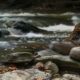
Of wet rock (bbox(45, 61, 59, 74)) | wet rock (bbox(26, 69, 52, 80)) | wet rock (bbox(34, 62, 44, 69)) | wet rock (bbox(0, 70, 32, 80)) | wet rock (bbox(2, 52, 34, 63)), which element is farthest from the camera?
wet rock (bbox(2, 52, 34, 63))

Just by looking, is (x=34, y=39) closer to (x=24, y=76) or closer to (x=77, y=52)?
(x=77, y=52)

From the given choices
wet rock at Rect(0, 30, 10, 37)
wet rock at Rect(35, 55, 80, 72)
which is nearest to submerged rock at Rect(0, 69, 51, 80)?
wet rock at Rect(35, 55, 80, 72)

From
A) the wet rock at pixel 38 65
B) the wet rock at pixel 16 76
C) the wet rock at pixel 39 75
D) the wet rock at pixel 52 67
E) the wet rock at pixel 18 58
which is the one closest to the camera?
the wet rock at pixel 16 76

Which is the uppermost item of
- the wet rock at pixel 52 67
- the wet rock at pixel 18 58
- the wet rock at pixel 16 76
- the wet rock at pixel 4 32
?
the wet rock at pixel 4 32

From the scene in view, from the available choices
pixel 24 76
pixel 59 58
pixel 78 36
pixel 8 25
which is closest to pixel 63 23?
pixel 8 25

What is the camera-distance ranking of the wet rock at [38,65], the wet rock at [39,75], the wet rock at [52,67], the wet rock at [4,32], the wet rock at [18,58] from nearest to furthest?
the wet rock at [39,75] < the wet rock at [52,67] < the wet rock at [38,65] < the wet rock at [18,58] < the wet rock at [4,32]

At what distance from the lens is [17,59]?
610cm

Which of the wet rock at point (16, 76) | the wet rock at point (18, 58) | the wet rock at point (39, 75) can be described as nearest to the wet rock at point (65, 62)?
the wet rock at point (18, 58)

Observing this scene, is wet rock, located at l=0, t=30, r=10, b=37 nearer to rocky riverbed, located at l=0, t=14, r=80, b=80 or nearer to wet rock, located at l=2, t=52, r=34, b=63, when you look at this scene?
rocky riverbed, located at l=0, t=14, r=80, b=80

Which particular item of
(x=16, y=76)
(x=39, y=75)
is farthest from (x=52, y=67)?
(x=16, y=76)

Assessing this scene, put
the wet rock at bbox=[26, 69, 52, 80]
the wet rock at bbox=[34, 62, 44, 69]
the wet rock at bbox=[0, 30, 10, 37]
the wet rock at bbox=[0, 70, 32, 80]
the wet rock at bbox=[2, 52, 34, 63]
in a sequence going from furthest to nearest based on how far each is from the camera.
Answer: the wet rock at bbox=[0, 30, 10, 37]
the wet rock at bbox=[2, 52, 34, 63]
the wet rock at bbox=[34, 62, 44, 69]
the wet rock at bbox=[26, 69, 52, 80]
the wet rock at bbox=[0, 70, 32, 80]

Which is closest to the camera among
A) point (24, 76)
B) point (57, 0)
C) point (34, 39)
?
point (24, 76)

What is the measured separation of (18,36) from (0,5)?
2080cm

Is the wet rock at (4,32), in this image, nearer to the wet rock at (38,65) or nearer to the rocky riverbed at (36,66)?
the rocky riverbed at (36,66)
